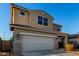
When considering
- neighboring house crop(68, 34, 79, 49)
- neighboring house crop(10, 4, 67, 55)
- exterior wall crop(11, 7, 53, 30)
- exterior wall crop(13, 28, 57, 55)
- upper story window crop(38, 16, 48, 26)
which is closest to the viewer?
exterior wall crop(13, 28, 57, 55)

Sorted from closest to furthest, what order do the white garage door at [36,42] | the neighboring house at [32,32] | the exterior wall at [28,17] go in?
the neighboring house at [32,32] → the white garage door at [36,42] → the exterior wall at [28,17]

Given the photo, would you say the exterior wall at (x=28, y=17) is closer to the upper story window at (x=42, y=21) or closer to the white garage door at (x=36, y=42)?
the upper story window at (x=42, y=21)

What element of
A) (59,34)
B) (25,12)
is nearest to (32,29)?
(25,12)

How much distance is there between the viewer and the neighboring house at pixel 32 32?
51.2 ft

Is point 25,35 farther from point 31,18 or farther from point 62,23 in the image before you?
point 62,23

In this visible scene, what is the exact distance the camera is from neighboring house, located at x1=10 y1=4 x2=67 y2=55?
Result: 15600 millimetres

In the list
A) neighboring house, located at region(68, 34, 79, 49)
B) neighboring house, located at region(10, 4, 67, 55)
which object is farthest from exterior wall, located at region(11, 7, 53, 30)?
neighboring house, located at region(68, 34, 79, 49)

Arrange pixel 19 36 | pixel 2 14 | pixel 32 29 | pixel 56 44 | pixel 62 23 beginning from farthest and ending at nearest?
pixel 62 23 → pixel 56 44 → pixel 2 14 → pixel 32 29 → pixel 19 36

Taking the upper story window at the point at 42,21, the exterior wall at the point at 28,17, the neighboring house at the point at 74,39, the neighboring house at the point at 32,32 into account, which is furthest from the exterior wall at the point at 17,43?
the neighboring house at the point at 74,39

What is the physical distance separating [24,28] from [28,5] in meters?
3.64

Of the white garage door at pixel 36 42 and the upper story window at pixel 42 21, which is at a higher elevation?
the upper story window at pixel 42 21

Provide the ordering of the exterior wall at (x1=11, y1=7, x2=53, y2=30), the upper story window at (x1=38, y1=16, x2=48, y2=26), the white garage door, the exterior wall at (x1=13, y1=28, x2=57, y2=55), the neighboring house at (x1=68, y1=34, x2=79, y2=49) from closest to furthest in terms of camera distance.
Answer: the exterior wall at (x1=13, y1=28, x2=57, y2=55)
the white garage door
the exterior wall at (x1=11, y1=7, x2=53, y2=30)
the neighboring house at (x1=68, y1=34, x2=79, y2=49)
the upper story window at (x1=38, y1=16, x2=48, y2=26)

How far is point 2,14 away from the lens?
18.8 meters

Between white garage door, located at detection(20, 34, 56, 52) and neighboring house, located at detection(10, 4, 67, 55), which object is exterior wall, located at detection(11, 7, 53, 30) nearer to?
neighboring house, located at detection(10, 4, 67, 55)
